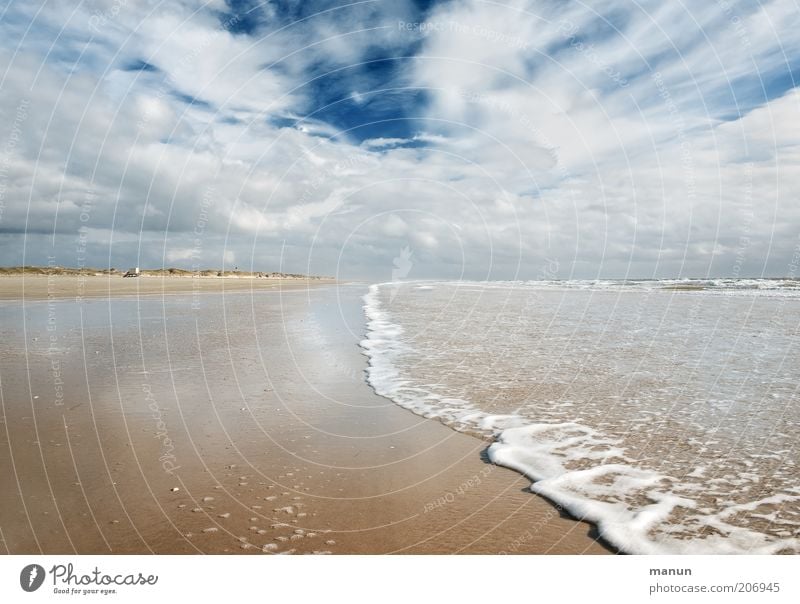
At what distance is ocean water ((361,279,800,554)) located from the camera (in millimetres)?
4621

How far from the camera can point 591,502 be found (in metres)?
4.86

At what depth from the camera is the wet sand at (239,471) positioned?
4.23m

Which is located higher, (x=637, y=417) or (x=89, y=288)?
(x=637, y=417)

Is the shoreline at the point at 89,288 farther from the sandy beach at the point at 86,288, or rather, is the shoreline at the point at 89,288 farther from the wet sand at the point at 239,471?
the wet sand at the point at 239,471

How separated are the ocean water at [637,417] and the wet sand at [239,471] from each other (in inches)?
26.1

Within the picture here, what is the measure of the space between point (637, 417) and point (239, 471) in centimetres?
622

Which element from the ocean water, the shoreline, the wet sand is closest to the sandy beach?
the shoreline

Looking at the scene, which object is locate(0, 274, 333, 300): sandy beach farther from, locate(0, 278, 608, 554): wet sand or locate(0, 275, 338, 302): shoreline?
locate(0, 278, 608, 554): wet sand

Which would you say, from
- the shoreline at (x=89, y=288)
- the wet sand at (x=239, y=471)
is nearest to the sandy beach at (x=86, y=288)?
the shoreline at (x=89, y=288)

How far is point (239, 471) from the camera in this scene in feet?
17.9

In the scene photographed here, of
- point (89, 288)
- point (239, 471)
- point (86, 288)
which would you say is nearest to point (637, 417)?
point (239, 471)

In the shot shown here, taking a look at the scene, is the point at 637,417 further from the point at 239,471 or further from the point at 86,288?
the point at 86,288

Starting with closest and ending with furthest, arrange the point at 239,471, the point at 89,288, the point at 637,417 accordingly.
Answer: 1. the point at 239,471
2. the point at 637,417
3. the point at 89,288

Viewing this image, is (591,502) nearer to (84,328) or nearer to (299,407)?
(299,407)
